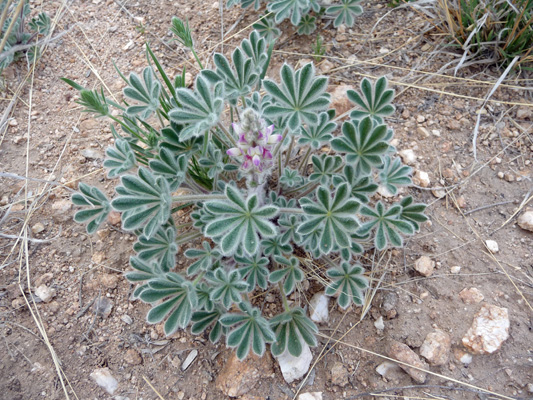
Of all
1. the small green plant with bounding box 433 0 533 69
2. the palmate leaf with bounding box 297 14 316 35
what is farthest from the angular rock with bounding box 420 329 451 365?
the palmate leaf with bounding box 297 14 316 35

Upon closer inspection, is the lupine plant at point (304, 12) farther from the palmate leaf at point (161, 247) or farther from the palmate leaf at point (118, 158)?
the palmate leaf at point (161, 247)

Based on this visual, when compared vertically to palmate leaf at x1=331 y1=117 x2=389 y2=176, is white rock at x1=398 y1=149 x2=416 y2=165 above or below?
below

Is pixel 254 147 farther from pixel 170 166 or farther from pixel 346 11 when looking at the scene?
pixel 346 11

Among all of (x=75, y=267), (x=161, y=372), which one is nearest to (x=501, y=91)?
(x=161, y=372)

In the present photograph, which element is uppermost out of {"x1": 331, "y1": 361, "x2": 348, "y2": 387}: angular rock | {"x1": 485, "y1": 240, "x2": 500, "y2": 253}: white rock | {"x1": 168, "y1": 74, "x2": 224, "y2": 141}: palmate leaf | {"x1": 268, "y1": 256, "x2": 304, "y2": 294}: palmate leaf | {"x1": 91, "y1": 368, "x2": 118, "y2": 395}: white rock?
{"x1": 168, "y1": 74, "x2": 224, "y2": 141}: palmate leaf

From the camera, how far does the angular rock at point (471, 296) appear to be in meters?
2.10

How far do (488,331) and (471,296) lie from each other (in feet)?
0.64

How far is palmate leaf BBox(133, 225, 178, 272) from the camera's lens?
192cm

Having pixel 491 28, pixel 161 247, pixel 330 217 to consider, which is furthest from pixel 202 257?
pixel 491 28

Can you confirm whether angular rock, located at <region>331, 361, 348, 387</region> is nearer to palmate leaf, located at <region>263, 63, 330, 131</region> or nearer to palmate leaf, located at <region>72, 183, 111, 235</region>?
palmate leaf, located at <region>263, 63, 330, 131</region>

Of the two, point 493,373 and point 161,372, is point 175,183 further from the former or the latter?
point 493,373

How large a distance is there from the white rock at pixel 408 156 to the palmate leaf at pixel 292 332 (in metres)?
1.22

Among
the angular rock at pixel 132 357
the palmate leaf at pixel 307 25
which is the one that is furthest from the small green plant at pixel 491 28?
the angular rock at pixel 132 357

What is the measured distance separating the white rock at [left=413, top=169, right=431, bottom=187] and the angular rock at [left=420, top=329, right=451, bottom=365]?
902 millimetres
